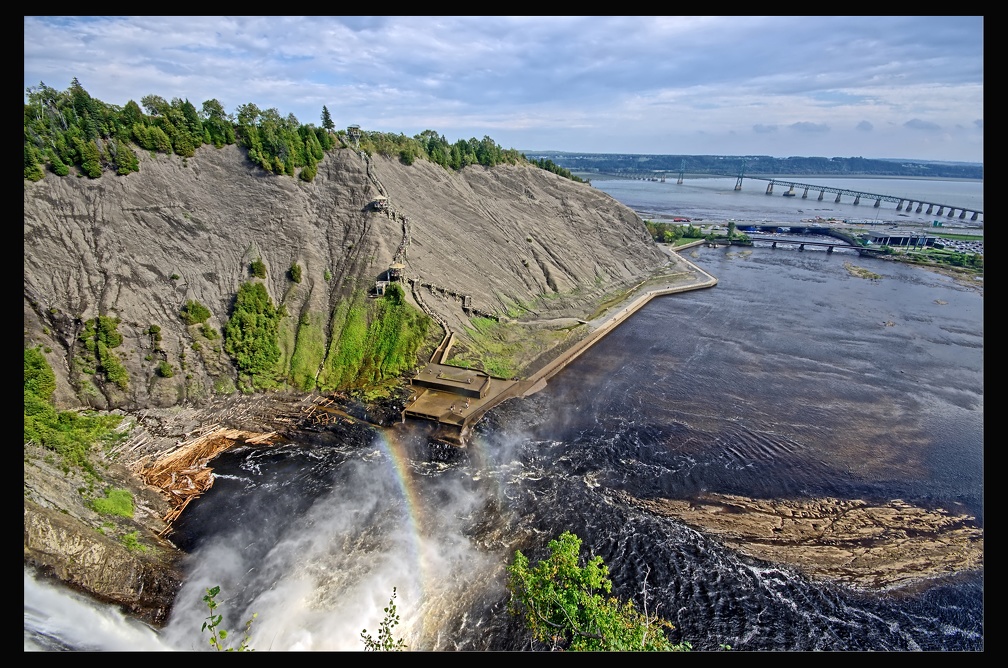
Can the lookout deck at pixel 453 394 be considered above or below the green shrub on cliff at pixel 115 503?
above

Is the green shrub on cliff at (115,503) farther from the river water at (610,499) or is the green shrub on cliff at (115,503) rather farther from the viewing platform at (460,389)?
the viewing platform at (460,389)

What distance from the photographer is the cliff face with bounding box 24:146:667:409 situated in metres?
36.9

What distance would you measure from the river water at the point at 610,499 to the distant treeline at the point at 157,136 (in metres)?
29.3

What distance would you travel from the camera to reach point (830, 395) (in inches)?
1672

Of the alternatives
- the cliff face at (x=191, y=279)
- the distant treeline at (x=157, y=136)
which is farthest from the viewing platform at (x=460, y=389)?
the distant treeline at (x=157, y=136)

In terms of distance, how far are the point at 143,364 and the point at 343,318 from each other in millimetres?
15744

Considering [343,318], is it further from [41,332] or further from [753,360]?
[753,360]

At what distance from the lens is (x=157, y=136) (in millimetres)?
44125

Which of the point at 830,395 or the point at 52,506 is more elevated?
the point at 830,395

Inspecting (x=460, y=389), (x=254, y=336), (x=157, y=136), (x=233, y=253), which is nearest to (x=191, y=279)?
(x=233, y=253)

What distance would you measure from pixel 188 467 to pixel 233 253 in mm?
21429

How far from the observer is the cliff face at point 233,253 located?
3691 centimetres
